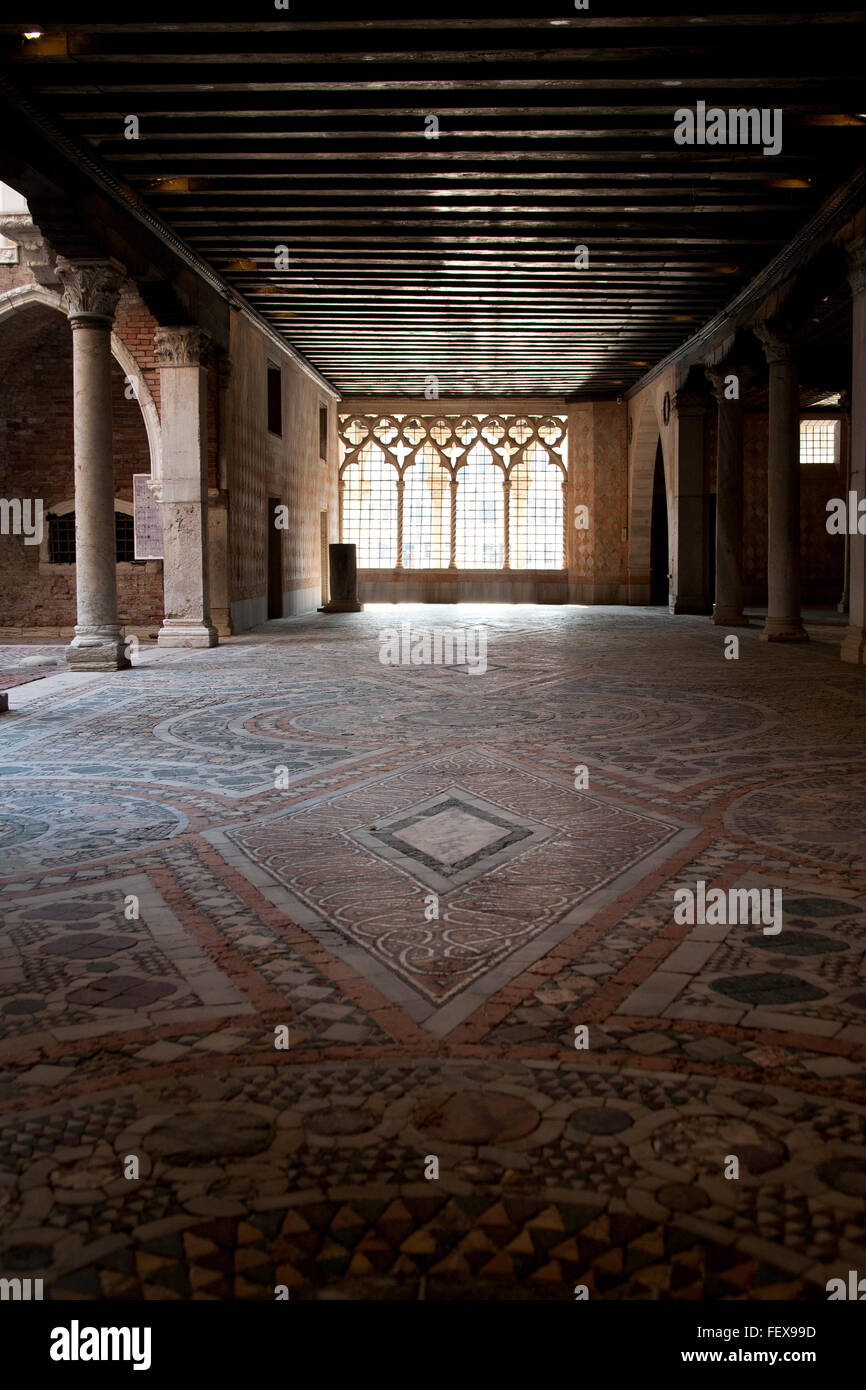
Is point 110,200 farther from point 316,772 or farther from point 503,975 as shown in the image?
point 503,975

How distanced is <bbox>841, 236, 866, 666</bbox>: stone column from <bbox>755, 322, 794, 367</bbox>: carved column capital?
3.29m

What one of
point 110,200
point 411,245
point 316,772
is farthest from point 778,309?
point 316,772

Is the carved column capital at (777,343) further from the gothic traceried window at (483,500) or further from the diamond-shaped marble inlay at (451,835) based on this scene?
the gothic traceried window at (483,500)

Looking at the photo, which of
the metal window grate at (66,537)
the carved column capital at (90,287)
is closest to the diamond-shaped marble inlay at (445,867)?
the carved column capital at (90,287)

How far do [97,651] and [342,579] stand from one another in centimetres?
1183

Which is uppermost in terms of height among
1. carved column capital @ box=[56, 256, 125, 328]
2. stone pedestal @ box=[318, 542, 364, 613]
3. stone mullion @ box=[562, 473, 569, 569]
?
carved column capital @ box=[56, 256, 125, 328]

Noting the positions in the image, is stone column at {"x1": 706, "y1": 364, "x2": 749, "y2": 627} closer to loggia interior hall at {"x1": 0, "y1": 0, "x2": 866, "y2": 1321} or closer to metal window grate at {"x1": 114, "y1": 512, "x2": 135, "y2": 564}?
loggia interior hall at {"x1": 0, "y1": 0, "x2": 866, "y2": 1321}

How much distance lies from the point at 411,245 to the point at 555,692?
690 cm

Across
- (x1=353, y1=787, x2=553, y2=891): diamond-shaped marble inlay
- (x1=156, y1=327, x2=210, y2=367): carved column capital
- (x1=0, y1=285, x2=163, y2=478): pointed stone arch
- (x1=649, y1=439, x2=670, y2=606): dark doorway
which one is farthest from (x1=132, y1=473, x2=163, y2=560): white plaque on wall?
(x1=649, y1=439, x2=670, y2=606): dark doorway

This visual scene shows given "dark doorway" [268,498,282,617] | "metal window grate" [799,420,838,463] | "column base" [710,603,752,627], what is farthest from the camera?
"metal window grate" [799,420,838,463]

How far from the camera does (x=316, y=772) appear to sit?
20.9 feet

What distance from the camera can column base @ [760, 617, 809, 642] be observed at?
15555 mm

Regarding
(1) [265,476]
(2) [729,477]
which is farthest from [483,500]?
(2) [729,477]
